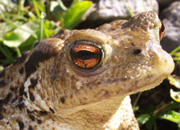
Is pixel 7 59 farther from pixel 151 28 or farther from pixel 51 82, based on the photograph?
pixel 151 28

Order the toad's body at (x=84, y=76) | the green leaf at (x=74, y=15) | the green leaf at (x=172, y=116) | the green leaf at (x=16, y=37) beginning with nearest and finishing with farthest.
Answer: the toad's body at (x=84, y=76)
the green leaf at (x=172, y=116)
the green leaf at (x=16, y=37)
the green leaf at (x=74, y=15)

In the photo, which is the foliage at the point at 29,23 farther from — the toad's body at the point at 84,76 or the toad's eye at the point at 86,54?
the toad's eye at the point at 86,54

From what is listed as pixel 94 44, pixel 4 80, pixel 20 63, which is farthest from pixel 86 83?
pixel 4 80

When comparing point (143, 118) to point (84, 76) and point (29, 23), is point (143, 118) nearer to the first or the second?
point (84, 76)

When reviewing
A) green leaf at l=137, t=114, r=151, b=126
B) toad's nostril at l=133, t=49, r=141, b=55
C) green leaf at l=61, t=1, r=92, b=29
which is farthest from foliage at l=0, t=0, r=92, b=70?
toad's nostril at l=133, t=49, r=141, b=55

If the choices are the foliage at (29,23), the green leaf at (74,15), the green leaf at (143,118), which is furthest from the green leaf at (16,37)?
the green leaf at (143,118)

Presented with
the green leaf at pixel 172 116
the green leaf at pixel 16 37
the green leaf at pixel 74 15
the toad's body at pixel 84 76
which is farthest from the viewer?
the green leaf at pixel 74 15

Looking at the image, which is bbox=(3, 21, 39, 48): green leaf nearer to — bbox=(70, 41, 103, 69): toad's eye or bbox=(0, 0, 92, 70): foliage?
bbox=(0, 0, 92, 70): foliage
